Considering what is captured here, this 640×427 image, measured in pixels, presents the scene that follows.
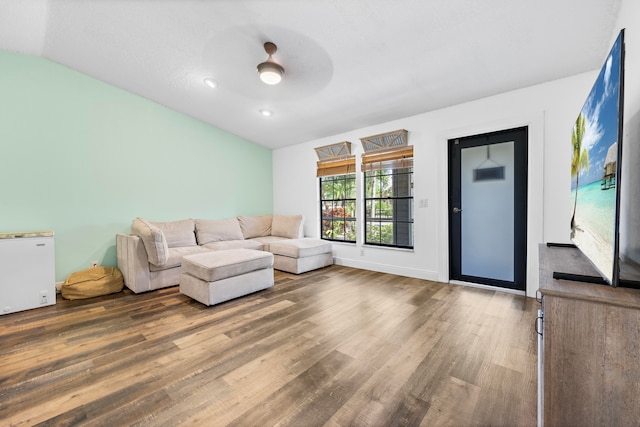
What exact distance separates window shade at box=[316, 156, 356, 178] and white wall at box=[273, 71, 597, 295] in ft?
0.62

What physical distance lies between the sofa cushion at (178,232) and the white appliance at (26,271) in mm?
1228

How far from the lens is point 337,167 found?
463 cm

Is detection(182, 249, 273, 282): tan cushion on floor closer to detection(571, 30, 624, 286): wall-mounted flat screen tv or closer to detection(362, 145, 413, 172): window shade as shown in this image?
detection(362, 145, 413, 172): window shade

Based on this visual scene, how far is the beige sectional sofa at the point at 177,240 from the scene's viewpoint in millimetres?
3135

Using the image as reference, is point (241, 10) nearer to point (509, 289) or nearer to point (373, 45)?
point (373, 45)

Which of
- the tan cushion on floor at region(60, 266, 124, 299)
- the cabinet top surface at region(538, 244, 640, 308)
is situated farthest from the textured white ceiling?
the tan cushion on floor at region(60, 266, 124, 299)

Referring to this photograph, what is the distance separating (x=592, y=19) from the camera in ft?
6.36

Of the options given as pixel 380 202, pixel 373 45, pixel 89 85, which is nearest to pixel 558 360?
pixel 373 45

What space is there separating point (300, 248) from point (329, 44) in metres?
2.75

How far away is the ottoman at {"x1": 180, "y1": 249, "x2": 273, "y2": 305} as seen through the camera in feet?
8.96

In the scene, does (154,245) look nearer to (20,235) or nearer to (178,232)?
(178,232)

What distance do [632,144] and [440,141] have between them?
6.66 feet

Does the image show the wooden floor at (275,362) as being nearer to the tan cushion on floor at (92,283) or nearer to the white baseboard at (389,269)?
the tan cushion on floor at (92,283)

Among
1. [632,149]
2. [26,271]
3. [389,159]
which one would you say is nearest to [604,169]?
[632,149]
